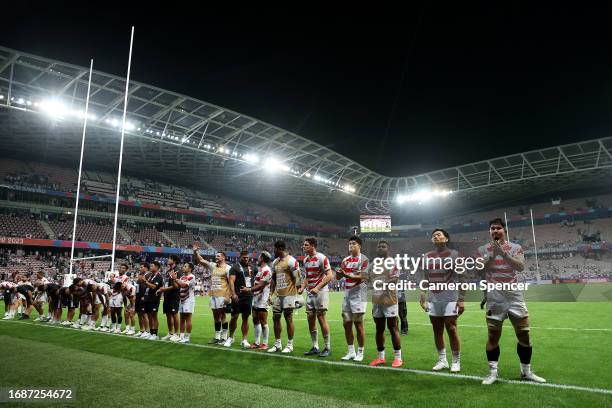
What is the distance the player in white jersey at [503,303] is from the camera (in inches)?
205

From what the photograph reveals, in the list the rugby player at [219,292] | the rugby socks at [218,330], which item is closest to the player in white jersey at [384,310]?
the rugby player at [219,292]

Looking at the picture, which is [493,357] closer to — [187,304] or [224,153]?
[187,304]

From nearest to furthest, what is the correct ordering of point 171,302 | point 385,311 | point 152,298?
point 385,311, point 171,302, point 152,298

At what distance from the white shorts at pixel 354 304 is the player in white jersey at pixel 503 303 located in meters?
2.15

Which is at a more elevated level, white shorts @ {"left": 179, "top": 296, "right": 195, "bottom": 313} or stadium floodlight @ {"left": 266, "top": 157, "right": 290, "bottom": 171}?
stadium floodlight @ {"left": 266, "top": 157, "right": 290, "bottom": 171}

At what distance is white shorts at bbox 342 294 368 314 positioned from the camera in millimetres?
6867

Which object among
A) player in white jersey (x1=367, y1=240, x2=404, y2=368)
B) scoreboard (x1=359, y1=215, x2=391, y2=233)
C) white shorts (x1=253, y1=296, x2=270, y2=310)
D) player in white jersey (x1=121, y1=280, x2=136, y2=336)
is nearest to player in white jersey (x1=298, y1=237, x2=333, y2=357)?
player in white jersey (x1=367, y1=240, x2=404, y2=368)

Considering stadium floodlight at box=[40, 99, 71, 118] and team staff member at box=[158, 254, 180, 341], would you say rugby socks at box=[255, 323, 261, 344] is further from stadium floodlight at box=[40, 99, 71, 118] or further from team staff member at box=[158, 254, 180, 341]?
stadium floodlight at box=[40, 99, 71, 118]

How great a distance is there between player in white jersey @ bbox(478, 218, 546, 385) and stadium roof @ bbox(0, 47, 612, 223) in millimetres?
27601

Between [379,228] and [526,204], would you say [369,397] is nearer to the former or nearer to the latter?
[379,228]

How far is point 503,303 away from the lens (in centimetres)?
528

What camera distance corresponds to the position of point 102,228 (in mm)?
42594

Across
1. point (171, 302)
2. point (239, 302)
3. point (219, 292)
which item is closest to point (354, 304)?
point (239, 302)

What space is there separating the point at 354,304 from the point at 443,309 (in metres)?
1.64
